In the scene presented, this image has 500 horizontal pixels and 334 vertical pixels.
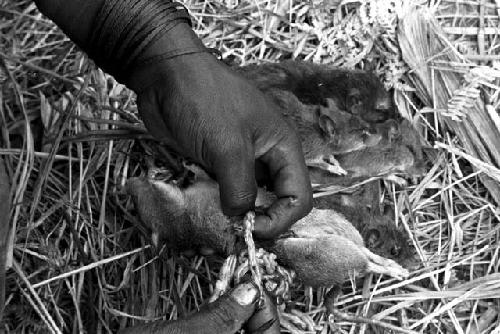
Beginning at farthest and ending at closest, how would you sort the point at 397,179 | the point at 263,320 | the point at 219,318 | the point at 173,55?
the point at 397,179, the point at 173,55, the point at 263,320, the point at 219,318

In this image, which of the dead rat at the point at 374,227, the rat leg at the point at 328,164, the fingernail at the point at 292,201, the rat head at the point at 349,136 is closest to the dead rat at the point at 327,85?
the rat head at the point at 349,136

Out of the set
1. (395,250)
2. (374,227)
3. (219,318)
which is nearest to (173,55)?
(219,318)

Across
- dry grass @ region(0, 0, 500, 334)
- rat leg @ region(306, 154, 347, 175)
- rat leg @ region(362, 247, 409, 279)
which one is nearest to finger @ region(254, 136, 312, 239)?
rat leg @ region(306, 154, 347, 175)

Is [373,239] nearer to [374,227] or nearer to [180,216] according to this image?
[374,227]

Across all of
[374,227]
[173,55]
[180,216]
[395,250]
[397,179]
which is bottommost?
[395,250]

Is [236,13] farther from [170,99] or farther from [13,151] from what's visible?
[13,151]

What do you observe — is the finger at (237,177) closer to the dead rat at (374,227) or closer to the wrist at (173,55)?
the wrist at (173,55)
